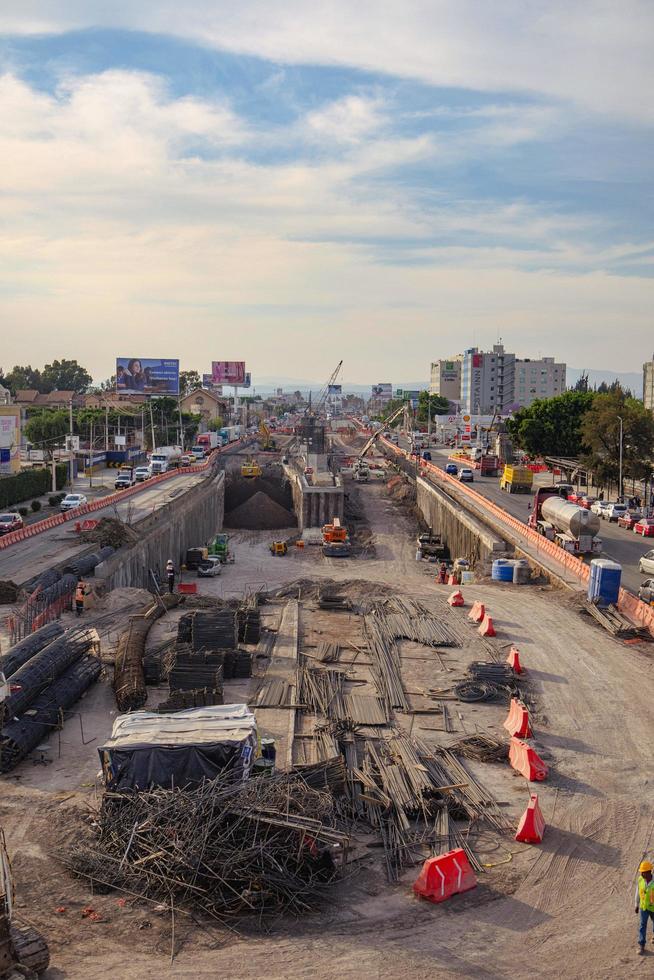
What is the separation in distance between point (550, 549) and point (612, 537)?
7.21 m

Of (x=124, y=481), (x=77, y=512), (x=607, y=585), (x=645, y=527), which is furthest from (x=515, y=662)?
(x=124, y=481)

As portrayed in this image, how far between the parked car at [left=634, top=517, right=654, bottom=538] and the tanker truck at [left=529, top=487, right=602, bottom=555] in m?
5.61

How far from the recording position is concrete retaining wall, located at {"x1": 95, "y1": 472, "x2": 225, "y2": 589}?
141 feet

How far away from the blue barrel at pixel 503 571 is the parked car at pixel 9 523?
2541 cm

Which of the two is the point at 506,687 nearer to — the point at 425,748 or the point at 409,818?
the point at 425,748

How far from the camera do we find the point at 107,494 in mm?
71125

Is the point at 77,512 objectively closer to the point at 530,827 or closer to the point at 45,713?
the point at 45,713

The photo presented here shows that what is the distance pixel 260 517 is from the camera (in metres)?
82.2

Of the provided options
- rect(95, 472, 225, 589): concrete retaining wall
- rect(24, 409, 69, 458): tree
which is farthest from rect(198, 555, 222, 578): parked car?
rect(24, 409, 69, 458): tree

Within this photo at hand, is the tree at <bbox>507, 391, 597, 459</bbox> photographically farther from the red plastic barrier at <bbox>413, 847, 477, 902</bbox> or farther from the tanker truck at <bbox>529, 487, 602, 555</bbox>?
the red plastic barrier at <bbox>413, 847, 477, 902</bbox>

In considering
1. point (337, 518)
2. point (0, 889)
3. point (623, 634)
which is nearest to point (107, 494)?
point (337, 518)

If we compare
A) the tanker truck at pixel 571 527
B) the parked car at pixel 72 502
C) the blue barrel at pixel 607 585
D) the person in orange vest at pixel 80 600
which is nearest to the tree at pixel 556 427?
the tanker truck at pixel 571 527

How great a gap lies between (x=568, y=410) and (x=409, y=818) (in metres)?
70.4

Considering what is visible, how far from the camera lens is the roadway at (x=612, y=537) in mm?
38991
